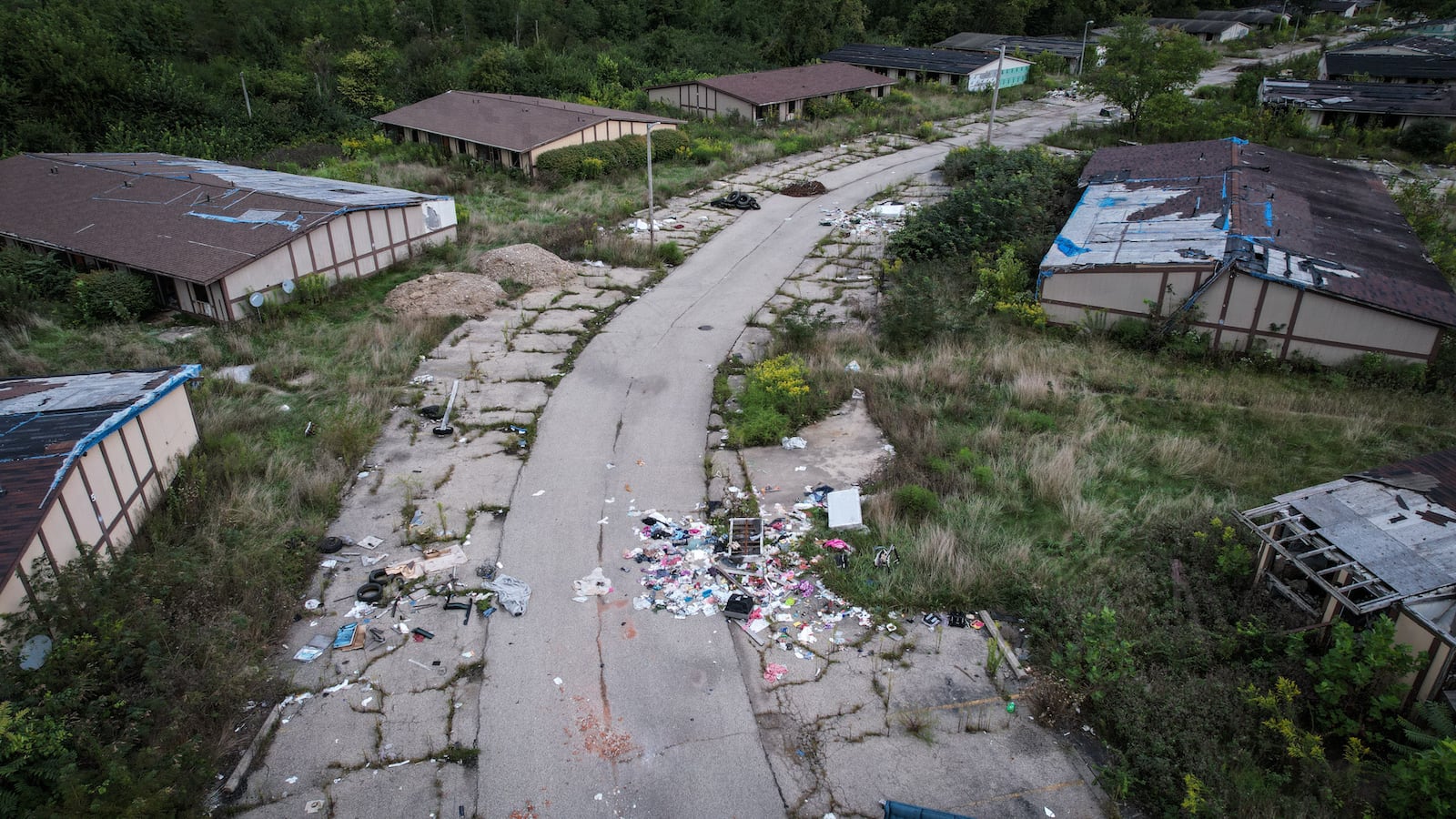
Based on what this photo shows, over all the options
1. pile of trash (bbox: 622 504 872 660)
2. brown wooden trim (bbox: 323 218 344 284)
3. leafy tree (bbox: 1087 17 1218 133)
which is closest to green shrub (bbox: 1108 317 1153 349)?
pile of trash (bbox: 622 504 872 660)

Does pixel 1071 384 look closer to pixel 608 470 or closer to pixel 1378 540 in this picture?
pixel 1378 540

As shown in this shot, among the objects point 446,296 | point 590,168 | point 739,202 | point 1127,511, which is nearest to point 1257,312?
point 1127,511

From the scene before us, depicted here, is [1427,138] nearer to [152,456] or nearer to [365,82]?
[152,456]

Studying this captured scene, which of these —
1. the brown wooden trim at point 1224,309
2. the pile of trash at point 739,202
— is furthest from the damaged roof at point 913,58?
the brown wooden trim at point 1224,309

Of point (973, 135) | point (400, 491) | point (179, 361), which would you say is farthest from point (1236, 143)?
point (179, 361)

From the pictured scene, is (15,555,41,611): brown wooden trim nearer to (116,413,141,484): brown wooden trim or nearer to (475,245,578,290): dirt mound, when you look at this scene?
(116,413,141,484): brown wooden trim

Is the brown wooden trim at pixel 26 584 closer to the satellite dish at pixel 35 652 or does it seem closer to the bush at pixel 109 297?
the satellite dish at pixel 35 652
